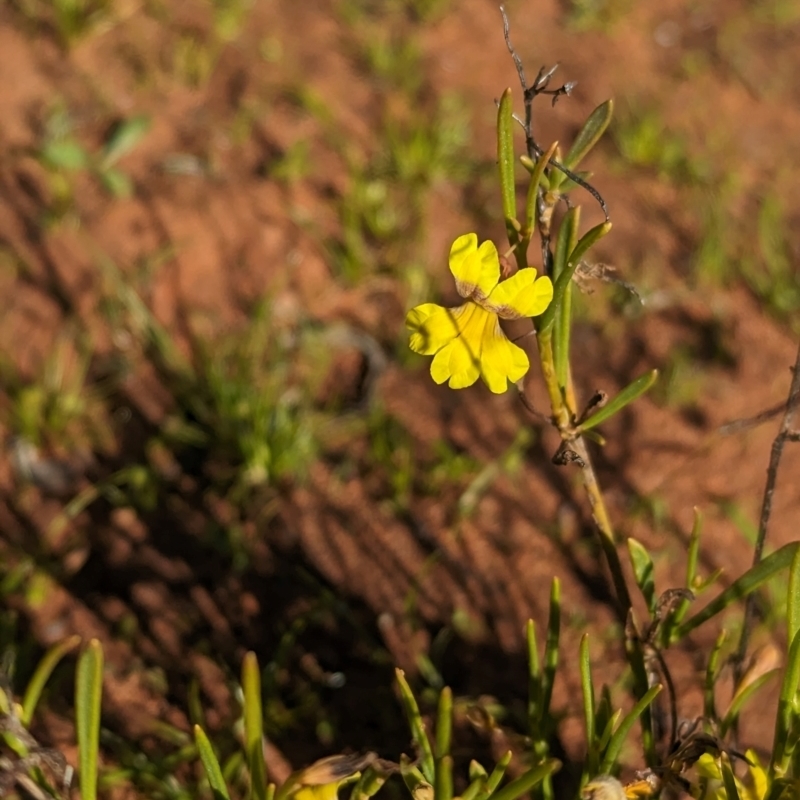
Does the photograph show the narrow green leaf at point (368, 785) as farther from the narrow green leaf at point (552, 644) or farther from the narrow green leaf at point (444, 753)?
the narrow green leaf at point (552, 644)

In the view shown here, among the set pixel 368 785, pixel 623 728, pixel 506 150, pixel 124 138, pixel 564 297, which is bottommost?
pixel 368 785

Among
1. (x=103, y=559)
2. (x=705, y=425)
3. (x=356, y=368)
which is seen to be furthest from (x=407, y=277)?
(x=103, y=559)

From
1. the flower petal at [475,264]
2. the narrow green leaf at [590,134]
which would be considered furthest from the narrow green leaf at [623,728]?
the narrow green leaf at [590,134]

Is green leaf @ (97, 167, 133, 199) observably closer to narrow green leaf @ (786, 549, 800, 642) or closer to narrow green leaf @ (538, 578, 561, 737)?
narrow green leaf @ (538, 578, 561, 737)

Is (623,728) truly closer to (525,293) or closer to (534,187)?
(525,293)

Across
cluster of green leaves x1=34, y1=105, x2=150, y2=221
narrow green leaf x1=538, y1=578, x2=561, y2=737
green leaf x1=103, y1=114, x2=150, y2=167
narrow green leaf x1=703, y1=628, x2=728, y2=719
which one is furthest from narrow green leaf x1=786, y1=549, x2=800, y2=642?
green leaf x1=103, y1=114, x2=150, y2=167

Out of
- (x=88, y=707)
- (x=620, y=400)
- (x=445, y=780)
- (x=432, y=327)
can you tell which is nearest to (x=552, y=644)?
(x=445, y=780)

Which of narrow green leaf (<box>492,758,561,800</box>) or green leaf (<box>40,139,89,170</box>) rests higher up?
green leaf (<box>40,139,89,170</box>)
